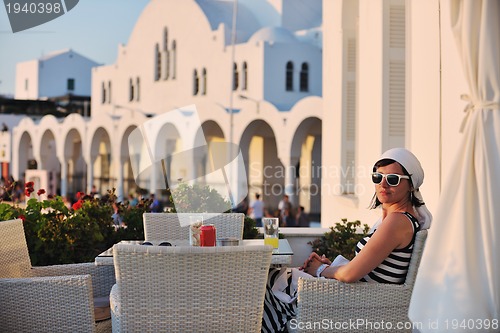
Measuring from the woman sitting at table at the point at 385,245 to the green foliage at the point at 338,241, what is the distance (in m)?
1.98

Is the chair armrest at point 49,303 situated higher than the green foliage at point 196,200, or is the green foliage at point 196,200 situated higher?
the green foliage at point 196,200

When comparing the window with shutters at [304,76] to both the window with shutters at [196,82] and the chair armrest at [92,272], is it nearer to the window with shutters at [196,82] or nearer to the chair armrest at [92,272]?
the window with shutters at [196,82]

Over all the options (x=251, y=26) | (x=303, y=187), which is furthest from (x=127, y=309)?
(x=251, y=26)

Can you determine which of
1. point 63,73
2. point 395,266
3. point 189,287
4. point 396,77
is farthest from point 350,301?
point 63,73

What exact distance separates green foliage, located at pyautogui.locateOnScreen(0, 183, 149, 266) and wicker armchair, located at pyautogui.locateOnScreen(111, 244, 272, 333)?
241 cm

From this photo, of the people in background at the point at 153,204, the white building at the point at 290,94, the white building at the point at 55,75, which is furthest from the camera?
the white building at the point at 55,75

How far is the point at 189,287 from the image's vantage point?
9.71ft

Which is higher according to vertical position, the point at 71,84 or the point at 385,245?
the point at 71,84

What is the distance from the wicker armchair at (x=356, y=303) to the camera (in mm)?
3234

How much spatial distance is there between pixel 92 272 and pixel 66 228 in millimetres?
1154

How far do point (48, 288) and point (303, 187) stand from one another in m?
20.9

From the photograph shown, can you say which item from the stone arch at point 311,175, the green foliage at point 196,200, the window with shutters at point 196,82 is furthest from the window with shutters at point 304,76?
the green foliage at point 196,200

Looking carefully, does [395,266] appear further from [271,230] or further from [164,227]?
[164,227]

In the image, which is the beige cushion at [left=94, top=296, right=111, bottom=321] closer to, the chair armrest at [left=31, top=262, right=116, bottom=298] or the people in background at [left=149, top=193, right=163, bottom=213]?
the chair armrest at [left=31, top=262, right=116, bottom=298]
